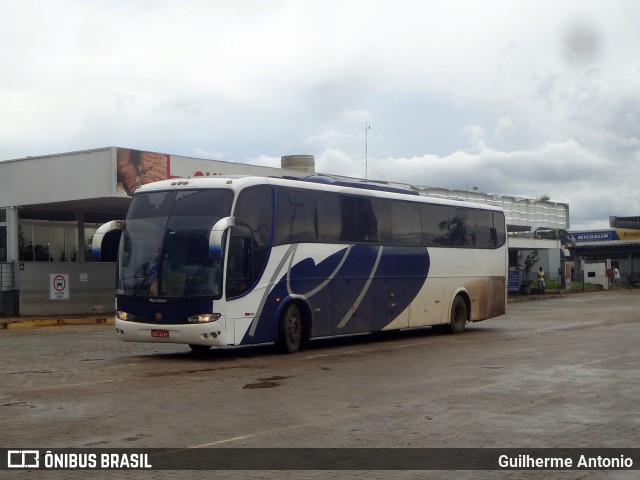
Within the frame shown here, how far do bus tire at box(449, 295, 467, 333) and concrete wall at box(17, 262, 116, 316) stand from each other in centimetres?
1546

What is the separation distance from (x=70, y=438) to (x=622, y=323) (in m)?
22.0

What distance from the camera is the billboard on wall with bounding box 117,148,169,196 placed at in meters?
31.3

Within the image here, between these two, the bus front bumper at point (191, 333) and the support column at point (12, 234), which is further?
the support column at point (12, 234)

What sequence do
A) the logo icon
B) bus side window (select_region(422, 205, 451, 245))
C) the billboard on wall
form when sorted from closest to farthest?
the logo icon → bus side window (select_region(422, 205, 451, 245)) → the billboard on wall

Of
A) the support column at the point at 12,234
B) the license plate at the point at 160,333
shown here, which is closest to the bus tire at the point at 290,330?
the license plate at the point at 160,333

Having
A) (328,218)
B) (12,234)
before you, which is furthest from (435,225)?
(12,234)

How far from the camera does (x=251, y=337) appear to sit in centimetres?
1777

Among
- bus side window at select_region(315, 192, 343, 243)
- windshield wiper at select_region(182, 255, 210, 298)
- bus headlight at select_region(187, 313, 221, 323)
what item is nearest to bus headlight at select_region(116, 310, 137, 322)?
windshield wiper at select_region(182, 255, 210, 298)

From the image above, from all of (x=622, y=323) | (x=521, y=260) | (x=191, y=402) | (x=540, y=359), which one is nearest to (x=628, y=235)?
(x=521, y=260)

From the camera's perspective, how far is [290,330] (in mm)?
18953

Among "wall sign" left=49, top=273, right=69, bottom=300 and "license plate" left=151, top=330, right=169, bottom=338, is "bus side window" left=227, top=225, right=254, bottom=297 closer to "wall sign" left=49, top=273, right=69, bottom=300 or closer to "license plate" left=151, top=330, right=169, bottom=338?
"license plate" left=151, top=330, right=169, bottom=338

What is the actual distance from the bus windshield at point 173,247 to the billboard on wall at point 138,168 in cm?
1354

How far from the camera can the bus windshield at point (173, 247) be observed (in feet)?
56.3

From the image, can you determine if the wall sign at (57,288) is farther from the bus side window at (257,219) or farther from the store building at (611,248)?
the store building at (611,248)
